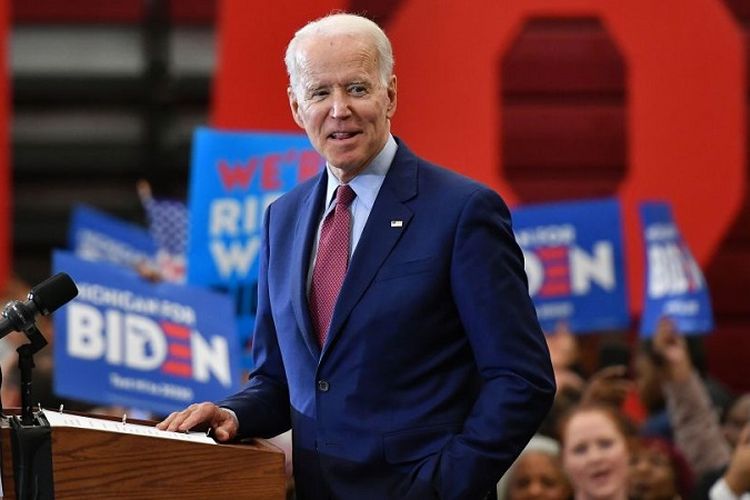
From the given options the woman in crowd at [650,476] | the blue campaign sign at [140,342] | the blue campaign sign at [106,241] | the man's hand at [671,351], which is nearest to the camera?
the woman in crowd at [650,476]

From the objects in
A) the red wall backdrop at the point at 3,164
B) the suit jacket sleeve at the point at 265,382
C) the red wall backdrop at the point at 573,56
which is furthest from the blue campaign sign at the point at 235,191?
the suit jacket sleeve at the point at 265,382

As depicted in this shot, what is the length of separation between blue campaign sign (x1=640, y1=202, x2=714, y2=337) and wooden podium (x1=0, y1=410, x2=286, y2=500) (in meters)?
3.56

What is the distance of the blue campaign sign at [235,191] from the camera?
474 cm

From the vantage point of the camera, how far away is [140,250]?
6180mm

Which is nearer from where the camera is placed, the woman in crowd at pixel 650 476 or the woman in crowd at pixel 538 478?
the woman in crowd at pixel 538 478

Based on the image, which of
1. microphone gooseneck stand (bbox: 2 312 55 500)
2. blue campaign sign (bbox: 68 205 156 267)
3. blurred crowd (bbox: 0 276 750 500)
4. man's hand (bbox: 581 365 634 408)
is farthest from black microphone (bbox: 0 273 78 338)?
blue campaign sign (bbox: 68 205 156 267)

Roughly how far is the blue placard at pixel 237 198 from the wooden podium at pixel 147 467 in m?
2.91

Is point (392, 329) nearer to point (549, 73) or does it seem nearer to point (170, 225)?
point (549, 73)

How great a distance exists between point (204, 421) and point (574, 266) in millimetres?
3612

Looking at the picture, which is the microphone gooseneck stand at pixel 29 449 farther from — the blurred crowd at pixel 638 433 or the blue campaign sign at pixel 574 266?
the blue campaign sign at pixel 574 266

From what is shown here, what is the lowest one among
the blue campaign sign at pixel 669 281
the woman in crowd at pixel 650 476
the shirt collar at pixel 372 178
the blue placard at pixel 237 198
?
the woman in crowd at pixel 650 476

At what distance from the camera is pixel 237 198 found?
4.79m

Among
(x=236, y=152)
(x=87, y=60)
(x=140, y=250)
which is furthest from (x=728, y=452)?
(x=87, y=60)

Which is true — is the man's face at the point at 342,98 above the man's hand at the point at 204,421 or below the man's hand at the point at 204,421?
above
